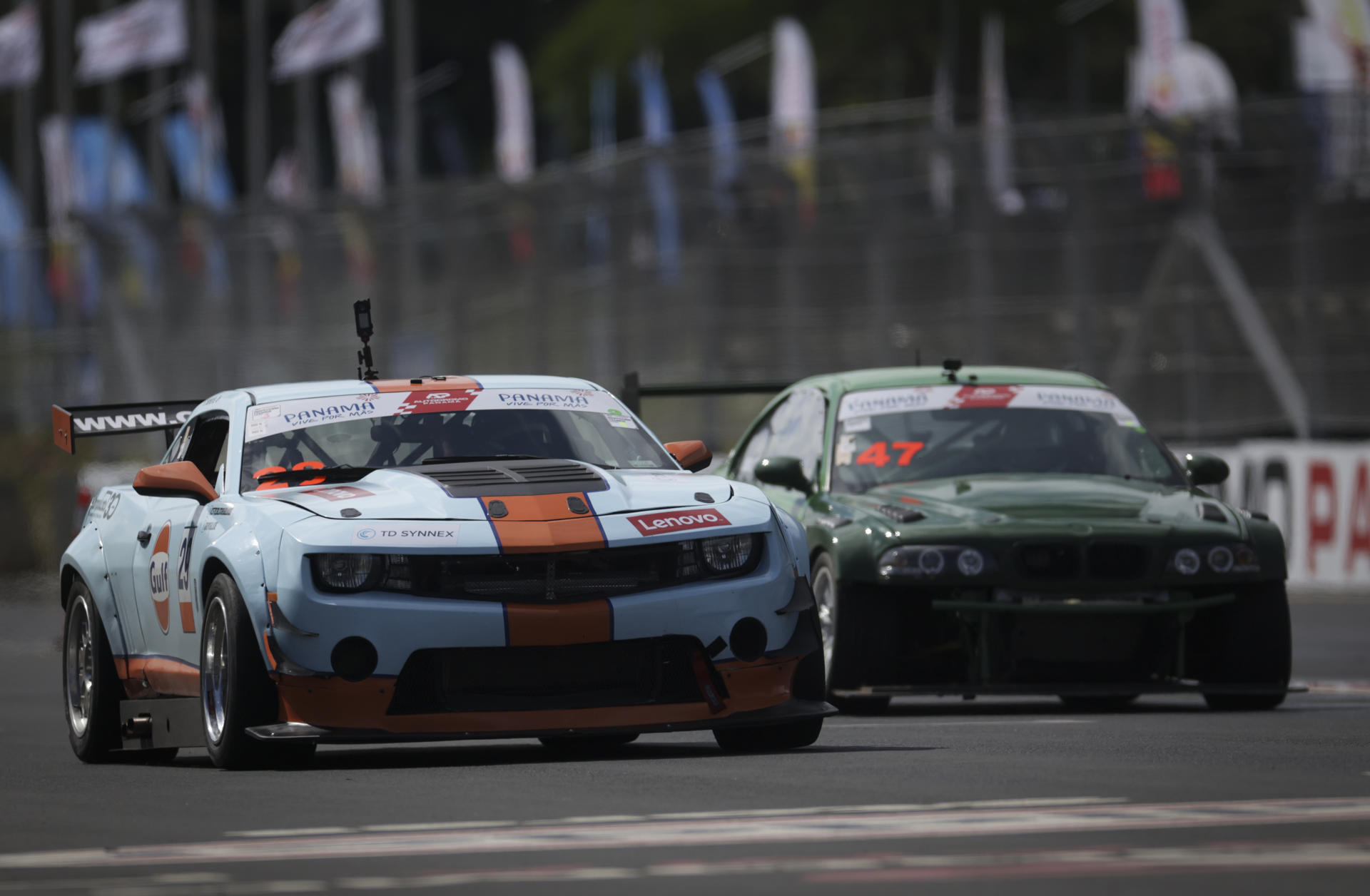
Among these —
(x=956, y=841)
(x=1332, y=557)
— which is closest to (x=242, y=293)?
(x=1332, y=557)

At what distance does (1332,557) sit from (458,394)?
14205 mm

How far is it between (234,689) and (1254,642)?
4.70m

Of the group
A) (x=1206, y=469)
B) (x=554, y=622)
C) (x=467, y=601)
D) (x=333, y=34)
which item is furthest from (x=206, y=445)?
(x=333, y=34)

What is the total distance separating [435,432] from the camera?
1085 cm

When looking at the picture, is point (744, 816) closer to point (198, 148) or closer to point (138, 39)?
point (138, 39)

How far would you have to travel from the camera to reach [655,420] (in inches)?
1101

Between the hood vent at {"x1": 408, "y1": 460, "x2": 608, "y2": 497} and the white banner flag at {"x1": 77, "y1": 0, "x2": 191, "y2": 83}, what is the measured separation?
41.7 m

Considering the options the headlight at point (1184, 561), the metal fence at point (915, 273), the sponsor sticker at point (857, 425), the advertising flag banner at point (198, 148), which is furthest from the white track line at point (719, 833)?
the advertising flag banner at point (198, 148)

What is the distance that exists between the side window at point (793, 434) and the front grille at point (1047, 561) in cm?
159

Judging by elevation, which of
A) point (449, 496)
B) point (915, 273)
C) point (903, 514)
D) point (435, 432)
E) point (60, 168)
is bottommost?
point (903, 514)

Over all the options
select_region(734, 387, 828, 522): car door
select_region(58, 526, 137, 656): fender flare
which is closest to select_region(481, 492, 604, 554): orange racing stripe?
select_region(58, 526, 137, 656): fender flare

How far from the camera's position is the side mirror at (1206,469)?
1334 centimetres

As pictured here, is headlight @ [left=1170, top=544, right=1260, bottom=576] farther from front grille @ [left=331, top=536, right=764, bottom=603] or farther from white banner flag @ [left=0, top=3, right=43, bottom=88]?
white banner flag @ [left=0, top=3, right=43, bottom=88]

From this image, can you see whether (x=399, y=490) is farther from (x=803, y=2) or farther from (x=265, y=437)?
(x=803, y=2)
